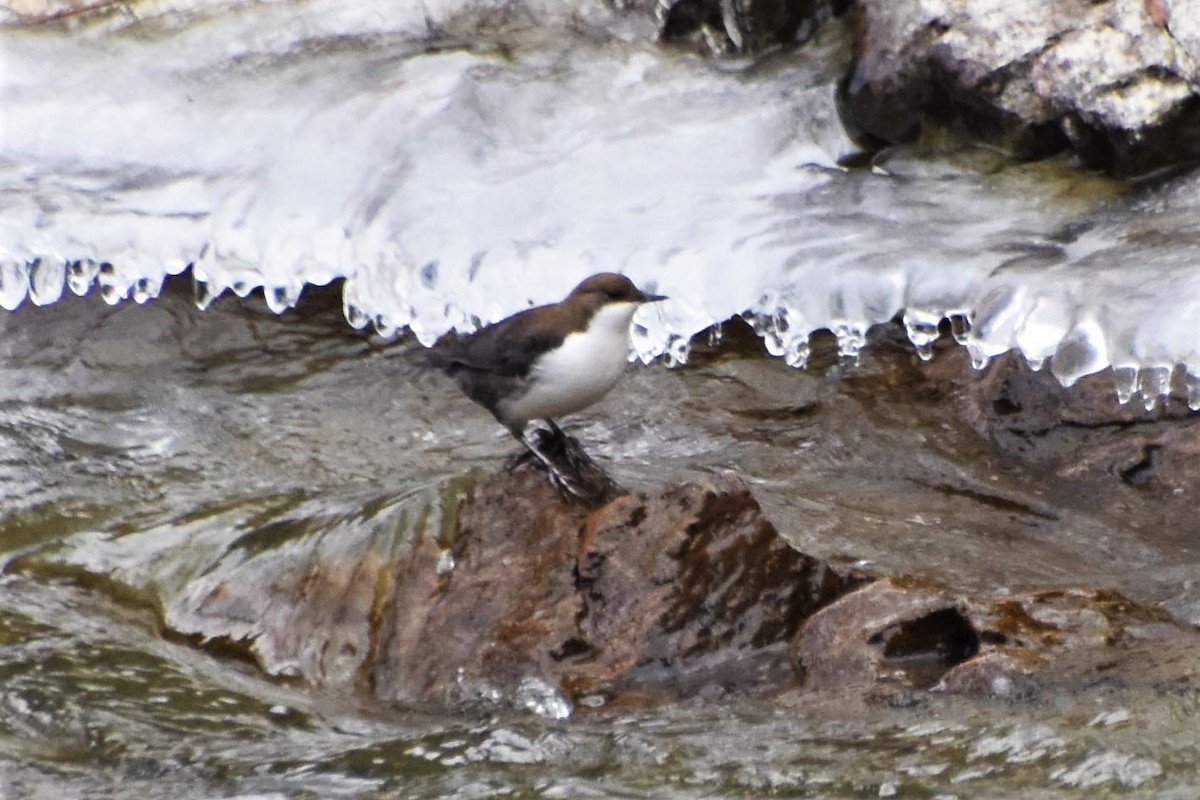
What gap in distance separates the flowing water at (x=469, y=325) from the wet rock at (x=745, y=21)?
0.13m

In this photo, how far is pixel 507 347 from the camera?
511cm

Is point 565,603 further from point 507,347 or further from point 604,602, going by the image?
point 507,347

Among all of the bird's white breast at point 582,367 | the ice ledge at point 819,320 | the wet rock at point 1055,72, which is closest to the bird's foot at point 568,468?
the bird's white breast at point 582,367

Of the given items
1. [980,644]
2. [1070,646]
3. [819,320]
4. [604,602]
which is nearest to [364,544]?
[604,602]

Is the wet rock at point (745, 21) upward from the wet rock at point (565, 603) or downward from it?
upward

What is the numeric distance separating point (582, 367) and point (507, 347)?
0.93ft

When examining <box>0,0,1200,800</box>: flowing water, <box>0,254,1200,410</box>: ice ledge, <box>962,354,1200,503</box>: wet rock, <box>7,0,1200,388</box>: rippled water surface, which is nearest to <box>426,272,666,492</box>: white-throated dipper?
<box>0,0,1200,800</box>: flowing water

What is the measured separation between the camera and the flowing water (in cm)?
397

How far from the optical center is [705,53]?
8.37m

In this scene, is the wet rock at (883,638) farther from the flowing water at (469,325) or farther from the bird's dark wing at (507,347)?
the bird's dark wing at (507,347)

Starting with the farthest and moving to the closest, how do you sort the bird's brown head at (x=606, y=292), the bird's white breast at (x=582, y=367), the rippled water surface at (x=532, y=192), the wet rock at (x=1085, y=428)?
the rippled water surface at (x=532, y=192), the wet rock at (x=1085, y=428), the bird's brown head at (x=606, y=292), the bird's white breast at (x=582, y=367)

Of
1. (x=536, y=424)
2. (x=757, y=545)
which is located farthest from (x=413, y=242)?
(x=757, y=545)

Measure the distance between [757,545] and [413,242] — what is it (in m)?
3.55

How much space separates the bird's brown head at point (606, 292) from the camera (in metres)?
5.09
